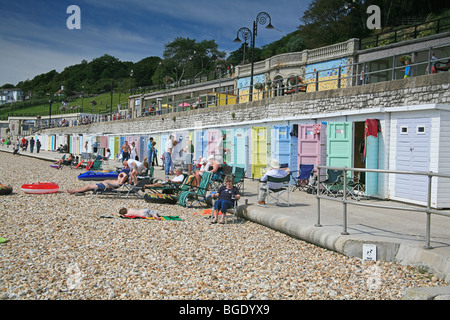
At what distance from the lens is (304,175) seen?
1162 centimetres

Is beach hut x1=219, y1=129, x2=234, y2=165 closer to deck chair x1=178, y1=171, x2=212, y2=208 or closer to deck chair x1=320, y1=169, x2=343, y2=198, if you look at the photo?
deck chair x1=178, y1=171, x2=212, y2=208

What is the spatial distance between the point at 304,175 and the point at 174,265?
23.2 ft

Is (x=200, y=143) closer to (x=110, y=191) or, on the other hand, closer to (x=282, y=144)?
(x=282, y=144)

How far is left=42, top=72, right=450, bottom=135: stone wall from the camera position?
30.5 feet

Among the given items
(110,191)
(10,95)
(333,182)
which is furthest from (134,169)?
(10,95)

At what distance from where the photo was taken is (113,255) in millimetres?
5629

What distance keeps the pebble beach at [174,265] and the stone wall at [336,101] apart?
5.11 m

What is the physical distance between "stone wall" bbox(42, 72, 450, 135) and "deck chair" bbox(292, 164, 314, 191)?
1.63 m

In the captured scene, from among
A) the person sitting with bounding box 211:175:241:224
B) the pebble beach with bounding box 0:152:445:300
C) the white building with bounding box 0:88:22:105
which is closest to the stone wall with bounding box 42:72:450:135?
the person sitting with bounding box 211:175:241:224

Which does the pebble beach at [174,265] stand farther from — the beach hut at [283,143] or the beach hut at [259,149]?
Result: the beach hut at [259,149]

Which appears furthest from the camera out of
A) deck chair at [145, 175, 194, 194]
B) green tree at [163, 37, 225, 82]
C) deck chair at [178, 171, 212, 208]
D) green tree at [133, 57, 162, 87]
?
green tree at [133, 57, 162, 87]

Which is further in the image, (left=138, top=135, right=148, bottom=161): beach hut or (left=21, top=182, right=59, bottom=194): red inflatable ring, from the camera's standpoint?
(left=138, top=135, right=148, bottom=161): beach hut

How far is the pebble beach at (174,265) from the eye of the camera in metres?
4.36
